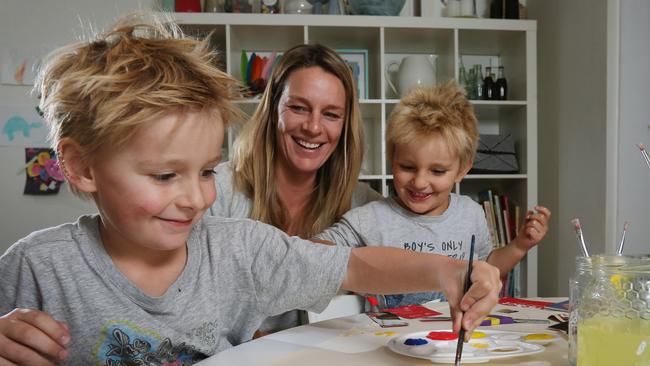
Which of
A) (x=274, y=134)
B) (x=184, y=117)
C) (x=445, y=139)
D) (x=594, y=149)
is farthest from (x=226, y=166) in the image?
(x=594, y=149)

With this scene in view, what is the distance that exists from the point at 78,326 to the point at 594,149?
2281 mm

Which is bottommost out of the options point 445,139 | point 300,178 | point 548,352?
point 548,352

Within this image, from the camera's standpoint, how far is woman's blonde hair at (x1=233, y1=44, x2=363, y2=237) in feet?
5.62

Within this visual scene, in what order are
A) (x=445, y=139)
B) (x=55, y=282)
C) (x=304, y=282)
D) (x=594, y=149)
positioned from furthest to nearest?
1. (x=594, y=149)
2. (x=445, y=139)
3. (x=304, y=282)
4. (x=55, y=282)

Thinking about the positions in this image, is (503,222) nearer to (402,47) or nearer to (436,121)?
(402,47)

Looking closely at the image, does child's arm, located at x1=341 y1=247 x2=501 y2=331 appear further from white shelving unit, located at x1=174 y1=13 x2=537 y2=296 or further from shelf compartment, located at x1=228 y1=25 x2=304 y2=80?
shelf compartment, located at x1=228 y1=25 x2=304 y2=80

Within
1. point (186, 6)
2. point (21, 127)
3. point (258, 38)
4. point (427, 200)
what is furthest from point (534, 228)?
point (21, 127)

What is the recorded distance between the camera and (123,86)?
846 millimetres

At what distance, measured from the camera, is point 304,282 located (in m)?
1.06

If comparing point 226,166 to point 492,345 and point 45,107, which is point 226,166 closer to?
point 45,107

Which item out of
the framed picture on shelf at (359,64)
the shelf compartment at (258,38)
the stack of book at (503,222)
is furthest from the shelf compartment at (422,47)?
the stack of book at (503,222)

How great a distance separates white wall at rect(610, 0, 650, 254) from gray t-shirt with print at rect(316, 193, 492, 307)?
0.89 metres

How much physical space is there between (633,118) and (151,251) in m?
2.10

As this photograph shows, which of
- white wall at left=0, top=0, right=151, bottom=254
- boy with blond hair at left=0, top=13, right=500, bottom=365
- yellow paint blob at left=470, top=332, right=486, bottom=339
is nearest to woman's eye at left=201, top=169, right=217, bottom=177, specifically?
boy with blond hair at left=0, top=13, right=500, bottom=365
